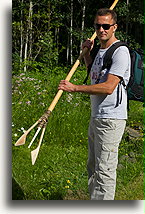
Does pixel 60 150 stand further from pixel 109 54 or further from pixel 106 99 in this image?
pixel 109 54

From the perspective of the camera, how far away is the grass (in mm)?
3037

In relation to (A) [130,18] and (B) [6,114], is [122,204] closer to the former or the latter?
(B) [6,114]

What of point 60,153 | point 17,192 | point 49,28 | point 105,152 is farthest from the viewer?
point 49,28

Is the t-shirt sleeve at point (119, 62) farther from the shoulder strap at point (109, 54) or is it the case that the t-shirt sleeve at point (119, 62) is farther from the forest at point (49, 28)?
the forest at point (49, 28)

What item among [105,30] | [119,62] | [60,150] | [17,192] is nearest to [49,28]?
[60,150]

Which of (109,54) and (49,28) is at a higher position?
(109,54)

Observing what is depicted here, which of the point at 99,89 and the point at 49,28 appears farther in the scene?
the point at 49,28

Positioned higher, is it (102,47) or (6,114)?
(102,47)

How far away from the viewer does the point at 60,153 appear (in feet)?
11.9

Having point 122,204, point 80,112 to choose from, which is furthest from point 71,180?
point 80,112

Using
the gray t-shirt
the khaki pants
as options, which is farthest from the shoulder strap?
the khaki pants

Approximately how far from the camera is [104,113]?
212cm

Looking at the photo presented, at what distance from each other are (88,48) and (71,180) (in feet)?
3.99

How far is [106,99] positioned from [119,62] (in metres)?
0.21
